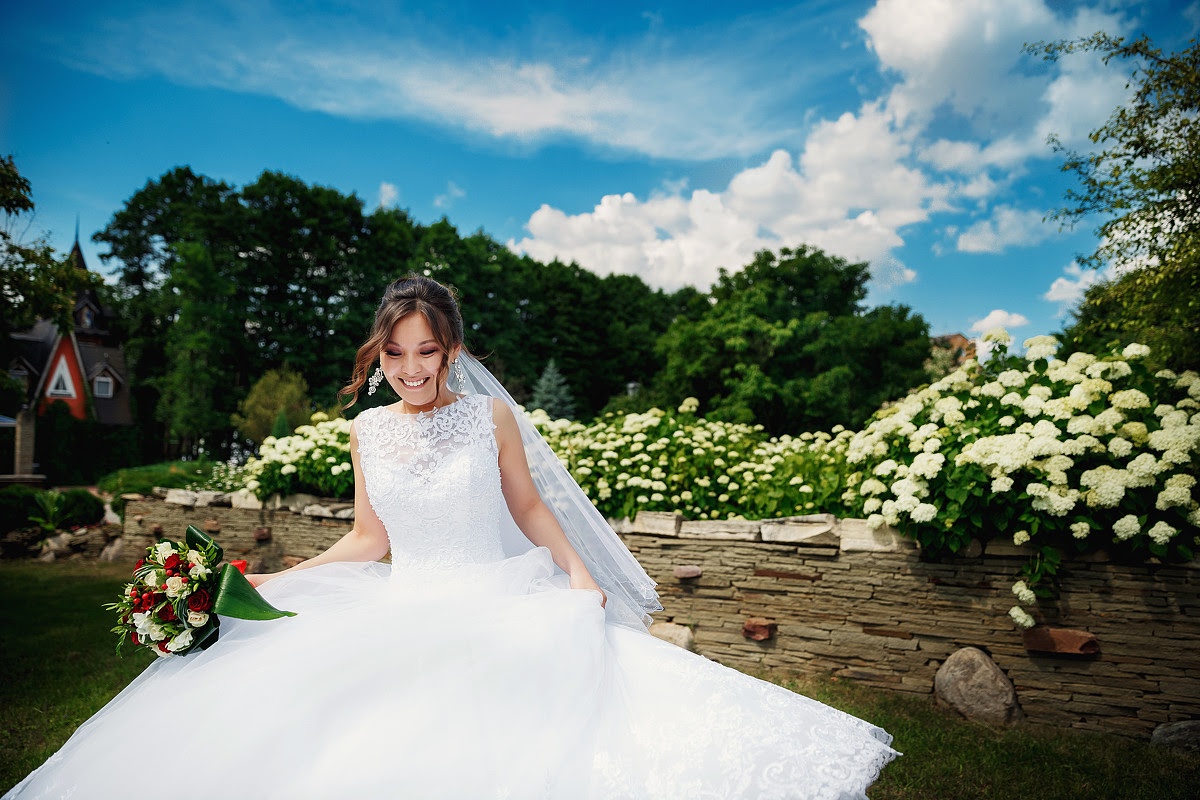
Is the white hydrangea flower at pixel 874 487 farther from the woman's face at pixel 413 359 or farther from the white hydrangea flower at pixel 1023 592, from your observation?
the woman's face at pixel 413 359

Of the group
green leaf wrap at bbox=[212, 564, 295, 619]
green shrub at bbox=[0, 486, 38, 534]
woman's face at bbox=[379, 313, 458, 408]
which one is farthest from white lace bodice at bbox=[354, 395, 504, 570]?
green shrub at bbox=[0, 486, 38, 534]

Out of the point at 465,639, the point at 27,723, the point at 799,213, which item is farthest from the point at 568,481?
the point at 799,213

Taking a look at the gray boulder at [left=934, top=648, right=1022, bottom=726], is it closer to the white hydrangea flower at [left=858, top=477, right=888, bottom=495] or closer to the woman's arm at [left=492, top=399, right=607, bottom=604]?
the white hydrangea flower at [left=858, top=477, right=888, bottom=495]

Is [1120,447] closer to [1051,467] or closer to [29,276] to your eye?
[1051,467]

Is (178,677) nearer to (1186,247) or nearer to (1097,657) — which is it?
(1097,657)

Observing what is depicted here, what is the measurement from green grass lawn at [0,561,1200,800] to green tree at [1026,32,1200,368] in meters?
3.01

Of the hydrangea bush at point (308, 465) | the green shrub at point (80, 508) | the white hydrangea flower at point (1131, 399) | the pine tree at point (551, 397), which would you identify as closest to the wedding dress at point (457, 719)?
the white hydrangea flower at point (1131, 399)

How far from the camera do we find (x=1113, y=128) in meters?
5.59

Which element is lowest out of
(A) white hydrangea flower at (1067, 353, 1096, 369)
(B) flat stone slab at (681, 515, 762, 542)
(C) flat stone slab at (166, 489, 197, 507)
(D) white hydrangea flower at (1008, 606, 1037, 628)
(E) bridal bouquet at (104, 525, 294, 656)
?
(D) white hydrangea flower at (1008, 606, 1037, 628)

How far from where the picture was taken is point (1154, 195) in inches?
211

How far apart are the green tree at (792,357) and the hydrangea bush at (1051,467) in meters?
16.6

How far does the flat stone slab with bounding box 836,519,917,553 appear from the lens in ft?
17.9

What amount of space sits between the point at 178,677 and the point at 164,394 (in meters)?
29.0

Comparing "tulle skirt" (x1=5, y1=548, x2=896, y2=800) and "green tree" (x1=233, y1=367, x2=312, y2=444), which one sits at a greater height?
"green tree" (x1=233, y1=367, x2=312, y2=444)
